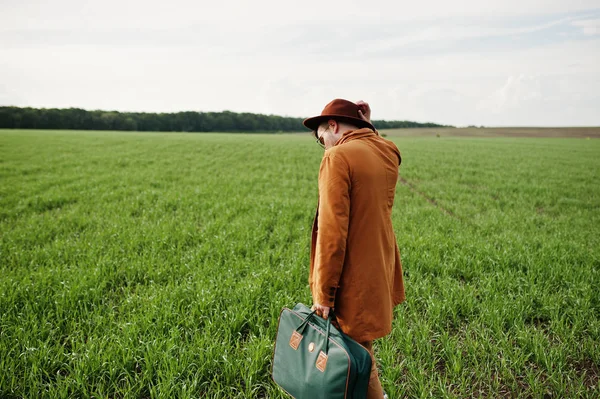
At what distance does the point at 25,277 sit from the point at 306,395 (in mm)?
4506

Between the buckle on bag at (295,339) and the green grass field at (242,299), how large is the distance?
88cm

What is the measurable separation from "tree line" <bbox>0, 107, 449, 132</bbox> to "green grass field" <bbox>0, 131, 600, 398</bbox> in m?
81.3

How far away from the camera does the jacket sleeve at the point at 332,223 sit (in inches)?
77.0

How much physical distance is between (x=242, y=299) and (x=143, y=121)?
9193cm

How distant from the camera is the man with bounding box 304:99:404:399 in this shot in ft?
6.49

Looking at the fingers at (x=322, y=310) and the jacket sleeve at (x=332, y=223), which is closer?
the jacket sleeve at (x=332, y=223)

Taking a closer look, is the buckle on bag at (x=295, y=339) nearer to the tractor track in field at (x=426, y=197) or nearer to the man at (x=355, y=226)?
the man at (x=355, y=226)

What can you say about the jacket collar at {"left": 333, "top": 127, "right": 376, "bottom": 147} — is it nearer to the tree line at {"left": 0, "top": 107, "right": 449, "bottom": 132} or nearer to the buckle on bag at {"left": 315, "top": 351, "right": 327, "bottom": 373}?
the buckle on bag at {"left": 315, "top": 351, "right": 327, "bottom": 373}

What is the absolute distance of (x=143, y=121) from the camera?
271 ft

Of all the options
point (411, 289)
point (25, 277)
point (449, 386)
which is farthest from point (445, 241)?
point (25, 277)

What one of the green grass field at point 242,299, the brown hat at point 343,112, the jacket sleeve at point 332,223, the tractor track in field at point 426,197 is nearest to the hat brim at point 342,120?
the brown hat at point 343,112

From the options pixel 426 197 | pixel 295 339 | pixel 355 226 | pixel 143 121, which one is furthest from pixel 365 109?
pixel 143 121

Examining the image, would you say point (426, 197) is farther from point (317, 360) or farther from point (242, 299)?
point (317, 360)

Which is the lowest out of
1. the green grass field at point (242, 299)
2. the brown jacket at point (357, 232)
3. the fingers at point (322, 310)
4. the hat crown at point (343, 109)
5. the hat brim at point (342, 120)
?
the green grass field at point (242, 299)
